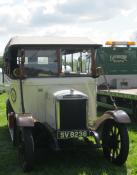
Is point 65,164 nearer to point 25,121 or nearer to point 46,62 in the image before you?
point 25,121

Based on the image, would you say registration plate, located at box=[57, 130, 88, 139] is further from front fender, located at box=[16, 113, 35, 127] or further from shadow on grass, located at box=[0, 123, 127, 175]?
front fender, located at box=[16, 113, 35, 127]

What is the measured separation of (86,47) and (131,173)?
2.89 metres

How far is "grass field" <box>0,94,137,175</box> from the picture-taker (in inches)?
287

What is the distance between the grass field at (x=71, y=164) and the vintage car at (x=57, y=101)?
0.21 m

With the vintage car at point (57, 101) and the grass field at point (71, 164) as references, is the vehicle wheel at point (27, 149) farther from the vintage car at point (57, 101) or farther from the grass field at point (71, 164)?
the grass field at point (71, 164)

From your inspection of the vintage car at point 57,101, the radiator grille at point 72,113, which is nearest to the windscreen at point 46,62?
the vintage car at point 57,101

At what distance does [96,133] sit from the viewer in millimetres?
7805

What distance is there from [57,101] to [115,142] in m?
1.37

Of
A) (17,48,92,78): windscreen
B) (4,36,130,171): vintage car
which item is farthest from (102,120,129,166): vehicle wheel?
(17,48,92,78): windscreen

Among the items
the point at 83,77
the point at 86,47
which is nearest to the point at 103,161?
the point at 83,77

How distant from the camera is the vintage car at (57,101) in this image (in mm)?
7621

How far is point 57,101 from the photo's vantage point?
25.3ft

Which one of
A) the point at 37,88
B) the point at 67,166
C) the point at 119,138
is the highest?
the point at 37,88

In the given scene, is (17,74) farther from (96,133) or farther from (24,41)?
(96,133)
